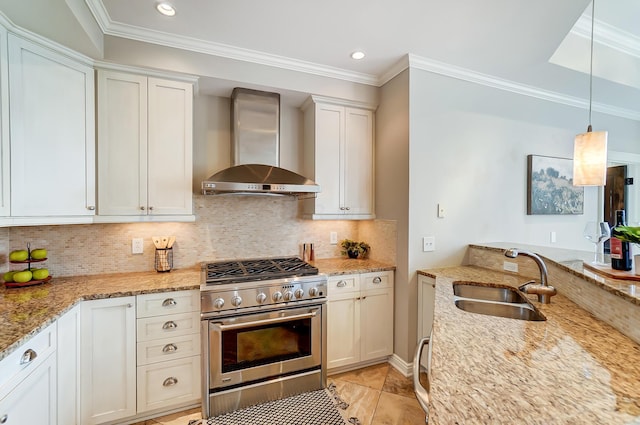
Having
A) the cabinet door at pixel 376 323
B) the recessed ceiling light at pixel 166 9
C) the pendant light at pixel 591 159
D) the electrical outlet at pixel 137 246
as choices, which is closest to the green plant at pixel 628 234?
the pendant light at pixel 591 159

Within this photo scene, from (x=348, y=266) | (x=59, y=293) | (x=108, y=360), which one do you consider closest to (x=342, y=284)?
(x=348, y=266)

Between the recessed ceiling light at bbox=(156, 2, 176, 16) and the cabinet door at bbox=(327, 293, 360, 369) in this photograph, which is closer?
the recessed ceiling light at bbox=(156, 2, 176, 16)

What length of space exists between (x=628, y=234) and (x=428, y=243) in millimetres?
1256

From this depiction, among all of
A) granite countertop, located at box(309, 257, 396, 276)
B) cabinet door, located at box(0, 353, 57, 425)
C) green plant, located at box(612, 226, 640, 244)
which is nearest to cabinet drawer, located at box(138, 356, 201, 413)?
cabinet door, located at box(0, 353, 57, 425)

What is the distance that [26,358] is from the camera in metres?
1.22

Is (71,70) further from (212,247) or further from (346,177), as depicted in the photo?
(346,177)

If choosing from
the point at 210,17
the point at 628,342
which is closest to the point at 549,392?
the point at 628,342

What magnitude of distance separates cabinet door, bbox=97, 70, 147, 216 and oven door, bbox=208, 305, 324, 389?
3.68ft

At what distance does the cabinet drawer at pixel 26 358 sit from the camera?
110 centimetres

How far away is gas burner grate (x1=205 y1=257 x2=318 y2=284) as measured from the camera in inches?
80.5

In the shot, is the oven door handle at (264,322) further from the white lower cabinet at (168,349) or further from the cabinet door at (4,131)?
the cabinet door at (4,131)

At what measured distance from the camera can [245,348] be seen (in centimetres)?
205

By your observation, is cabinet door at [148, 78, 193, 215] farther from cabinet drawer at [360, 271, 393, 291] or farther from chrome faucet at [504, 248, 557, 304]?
chrome faucet at [504, 248, 557, 304]

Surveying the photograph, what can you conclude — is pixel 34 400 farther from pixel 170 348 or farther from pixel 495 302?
pixel 495 302
